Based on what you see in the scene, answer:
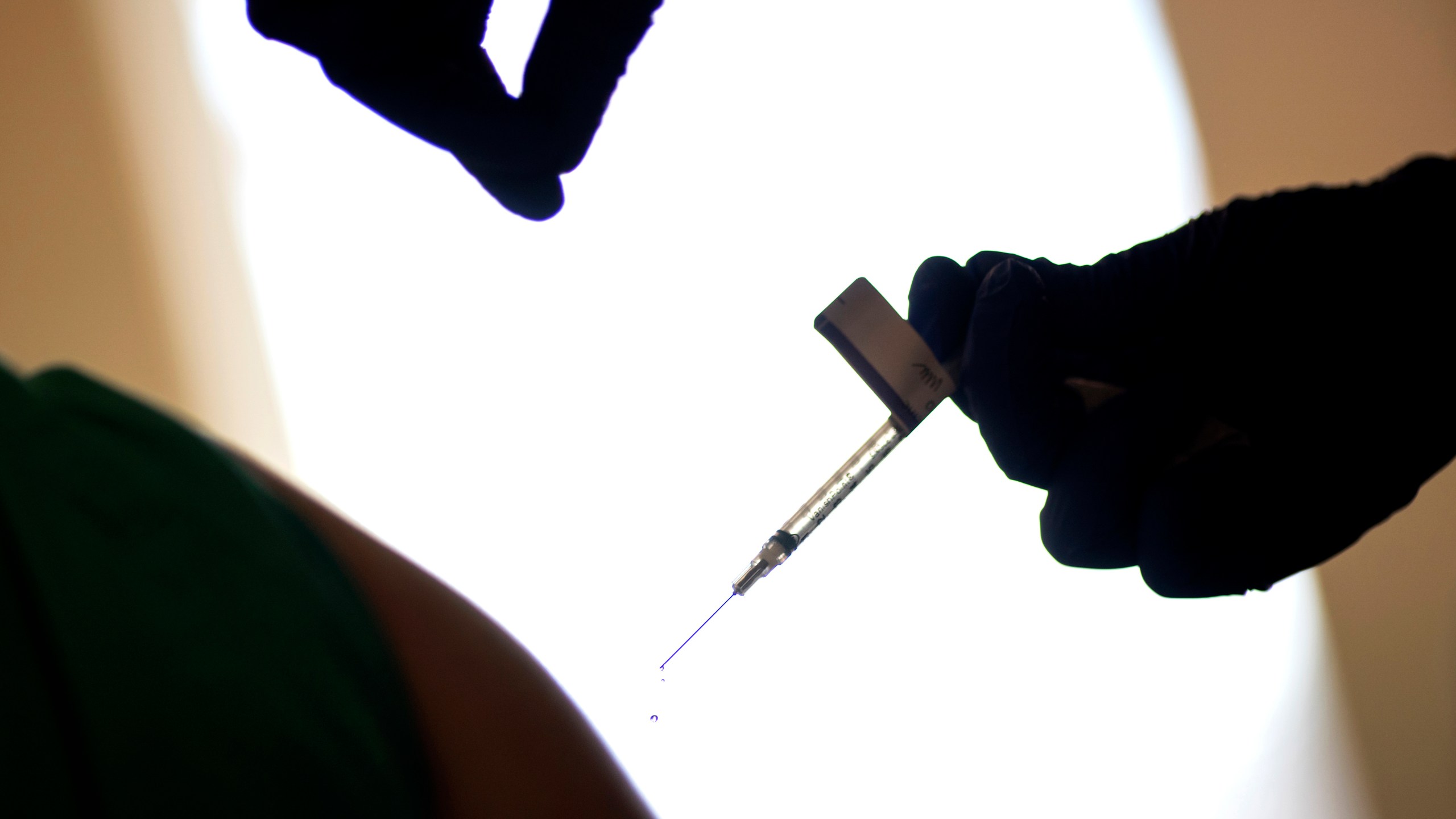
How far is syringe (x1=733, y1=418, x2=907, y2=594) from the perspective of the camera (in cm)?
65

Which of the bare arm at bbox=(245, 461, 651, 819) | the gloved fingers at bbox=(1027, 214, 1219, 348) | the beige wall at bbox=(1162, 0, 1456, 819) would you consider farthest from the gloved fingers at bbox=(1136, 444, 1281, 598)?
the beige wall at bbox=(1162, 0, 1456, 819)

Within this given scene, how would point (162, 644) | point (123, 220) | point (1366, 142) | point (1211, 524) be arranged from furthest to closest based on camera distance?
point (1366, 142) < point (123, 220) < point (1211, 524) < point (162, 644)

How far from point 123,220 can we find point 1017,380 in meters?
1.21

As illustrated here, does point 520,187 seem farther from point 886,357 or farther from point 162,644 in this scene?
point 162,644

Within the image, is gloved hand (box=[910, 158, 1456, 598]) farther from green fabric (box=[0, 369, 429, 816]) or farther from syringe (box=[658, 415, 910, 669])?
green fabric (box=[0, 369, 429, 816])

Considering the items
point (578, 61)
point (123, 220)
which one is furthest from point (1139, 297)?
point (123, 220)

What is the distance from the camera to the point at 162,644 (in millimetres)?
210

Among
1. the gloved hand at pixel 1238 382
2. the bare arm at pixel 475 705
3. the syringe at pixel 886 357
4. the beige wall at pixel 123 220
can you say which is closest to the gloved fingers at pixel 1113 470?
the gloved hand at pixel 1238 382

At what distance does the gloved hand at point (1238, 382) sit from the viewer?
0.60 metres

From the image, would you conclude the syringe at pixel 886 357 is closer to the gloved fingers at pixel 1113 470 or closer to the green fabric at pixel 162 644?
the gloved fingers at pixel 1113 470

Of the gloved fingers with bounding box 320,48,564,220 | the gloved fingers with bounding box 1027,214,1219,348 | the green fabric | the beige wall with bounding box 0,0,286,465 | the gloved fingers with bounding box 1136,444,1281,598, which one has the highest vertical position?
the beige wall with bounding box 0,0,286,465

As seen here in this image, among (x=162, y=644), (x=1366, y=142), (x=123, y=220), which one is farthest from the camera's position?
(x=1366, y=142)

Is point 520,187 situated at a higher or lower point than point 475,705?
higher

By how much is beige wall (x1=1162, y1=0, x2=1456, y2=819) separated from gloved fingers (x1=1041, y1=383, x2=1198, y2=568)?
838mm
